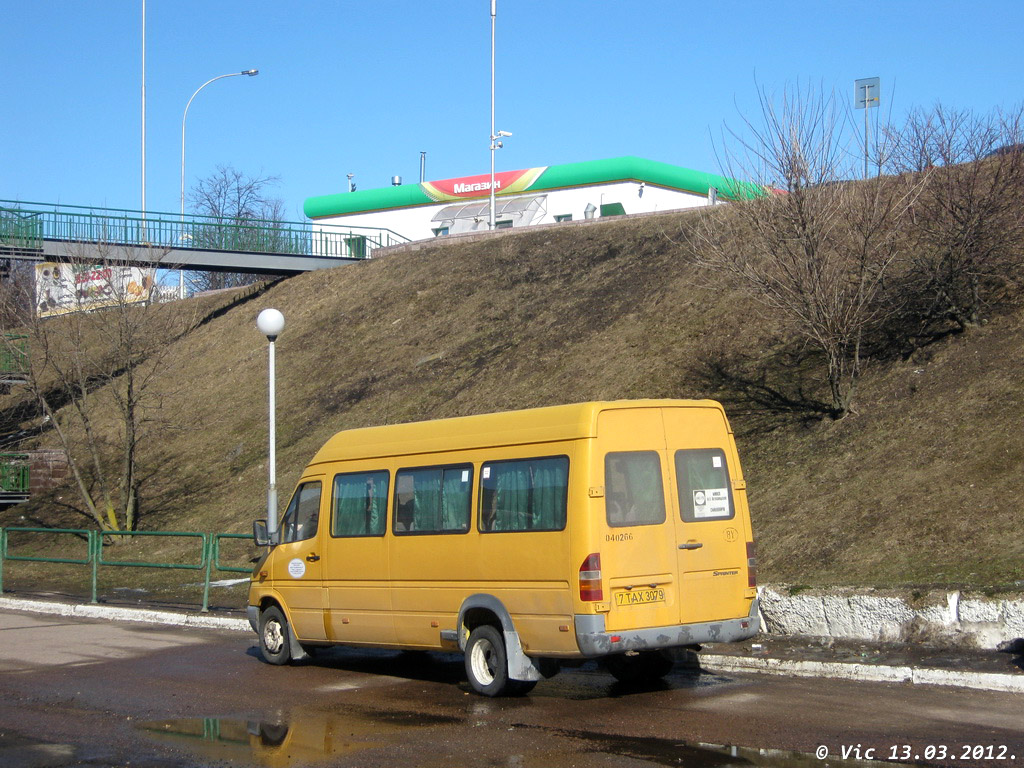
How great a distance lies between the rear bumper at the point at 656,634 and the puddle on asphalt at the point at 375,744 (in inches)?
32.7

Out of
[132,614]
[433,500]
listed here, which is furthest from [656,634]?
[132,614]

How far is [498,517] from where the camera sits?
9758 mm

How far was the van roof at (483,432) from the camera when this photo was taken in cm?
927

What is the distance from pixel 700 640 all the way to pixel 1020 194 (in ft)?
35.2

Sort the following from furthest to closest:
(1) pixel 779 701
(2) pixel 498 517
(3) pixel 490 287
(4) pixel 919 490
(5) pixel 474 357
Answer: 1. (3) pixel 490 287
2. (5) pixel 474 357
3. (4) pixel 919 490
4. (2) pixel 498 517
5. (1) pixel 779 701

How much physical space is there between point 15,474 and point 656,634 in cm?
2550

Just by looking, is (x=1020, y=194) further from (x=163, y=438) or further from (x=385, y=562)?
(x=163, y=438)

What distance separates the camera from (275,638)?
12.2 meters

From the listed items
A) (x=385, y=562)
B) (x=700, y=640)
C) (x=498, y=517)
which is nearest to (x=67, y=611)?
(x=385, y=562)

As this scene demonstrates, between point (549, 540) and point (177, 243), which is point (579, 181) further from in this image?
point (549, 540)

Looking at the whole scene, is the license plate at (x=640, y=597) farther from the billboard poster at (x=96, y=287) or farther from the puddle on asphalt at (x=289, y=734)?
the billboard poster at (x=96, y=287)

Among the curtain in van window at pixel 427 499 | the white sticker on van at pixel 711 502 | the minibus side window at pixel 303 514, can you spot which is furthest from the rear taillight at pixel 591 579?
the minibus side window at pixel 303 514

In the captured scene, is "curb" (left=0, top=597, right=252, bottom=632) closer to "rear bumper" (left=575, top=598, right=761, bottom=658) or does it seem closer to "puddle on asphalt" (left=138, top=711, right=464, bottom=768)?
"puddle on asphalt" (left=138, top=711, right=464, bottom=768)

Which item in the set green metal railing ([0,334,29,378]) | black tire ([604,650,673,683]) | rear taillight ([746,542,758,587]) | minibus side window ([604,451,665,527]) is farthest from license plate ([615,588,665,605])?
green metal railing ([0,334,29,378])
